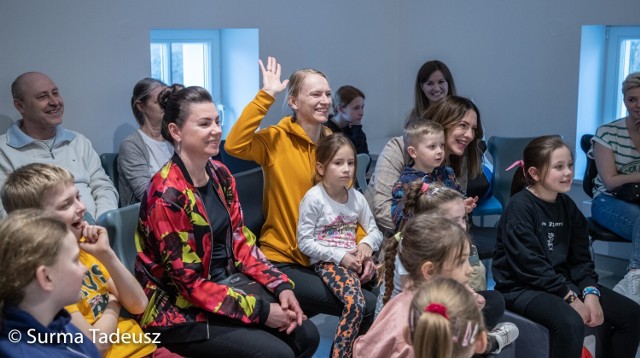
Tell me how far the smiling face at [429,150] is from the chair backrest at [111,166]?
158cm

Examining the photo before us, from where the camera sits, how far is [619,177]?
Answer: 405 cm

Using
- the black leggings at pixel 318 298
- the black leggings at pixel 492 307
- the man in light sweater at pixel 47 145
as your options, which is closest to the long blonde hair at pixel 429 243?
the black leggings at pixel 492 307

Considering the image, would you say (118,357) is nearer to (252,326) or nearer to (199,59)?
(252,326)

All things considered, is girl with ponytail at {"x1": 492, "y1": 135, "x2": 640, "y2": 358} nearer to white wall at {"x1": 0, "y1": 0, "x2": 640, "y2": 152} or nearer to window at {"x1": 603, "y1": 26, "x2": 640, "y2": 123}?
white wall at {"x1": 0, "y1": 0, "x2": 640, "y2": 152}

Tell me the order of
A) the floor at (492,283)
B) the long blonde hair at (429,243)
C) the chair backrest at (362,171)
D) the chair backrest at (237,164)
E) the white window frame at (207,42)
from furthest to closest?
the white window frame at (207,42) < the chair backrest at (237,164) < the chair backrest at (362,171) < the floor at (492,283) < the long blonde hair at (429,243)

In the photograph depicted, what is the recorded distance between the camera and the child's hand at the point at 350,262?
293 centimetres

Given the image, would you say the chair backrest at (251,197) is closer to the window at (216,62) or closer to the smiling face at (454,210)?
the smiling face at (454,210)

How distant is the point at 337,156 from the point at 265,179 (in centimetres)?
35

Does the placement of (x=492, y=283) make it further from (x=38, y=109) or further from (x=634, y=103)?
(x=38, y=109)

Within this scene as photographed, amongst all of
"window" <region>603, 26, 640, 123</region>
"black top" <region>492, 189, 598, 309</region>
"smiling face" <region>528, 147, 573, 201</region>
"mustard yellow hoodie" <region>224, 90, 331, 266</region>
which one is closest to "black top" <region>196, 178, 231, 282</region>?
"mustard yellow hoodie" <region>224, 90, 331, 266</region>

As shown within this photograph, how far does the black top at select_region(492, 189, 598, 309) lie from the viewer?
2.91m

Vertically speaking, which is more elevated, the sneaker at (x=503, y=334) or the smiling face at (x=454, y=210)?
the smiling face at (x=454, y=210)

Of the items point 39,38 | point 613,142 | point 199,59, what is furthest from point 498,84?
point 39,38

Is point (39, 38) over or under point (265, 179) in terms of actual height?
over
